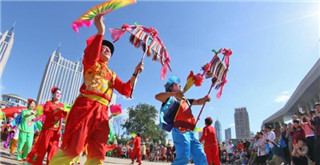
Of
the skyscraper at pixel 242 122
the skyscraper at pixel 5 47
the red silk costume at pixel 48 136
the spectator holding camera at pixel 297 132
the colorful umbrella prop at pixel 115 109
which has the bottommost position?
the red silk costume at pixel 48 136

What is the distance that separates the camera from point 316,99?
18.0 metres

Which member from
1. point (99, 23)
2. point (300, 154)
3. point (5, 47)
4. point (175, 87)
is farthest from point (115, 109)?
point (5, 47)

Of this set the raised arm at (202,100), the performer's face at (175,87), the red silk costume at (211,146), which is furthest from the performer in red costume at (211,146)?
the performer's face at (175,87)

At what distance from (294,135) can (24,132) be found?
9.21m

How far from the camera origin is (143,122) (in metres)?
47.4

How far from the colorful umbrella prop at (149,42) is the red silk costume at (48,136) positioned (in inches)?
93.4

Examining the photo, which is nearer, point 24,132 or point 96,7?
point 96,7

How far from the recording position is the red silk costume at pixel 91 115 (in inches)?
89.5

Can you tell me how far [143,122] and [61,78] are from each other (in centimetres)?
2204

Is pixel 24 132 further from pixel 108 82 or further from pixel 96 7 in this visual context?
pixel 96 7

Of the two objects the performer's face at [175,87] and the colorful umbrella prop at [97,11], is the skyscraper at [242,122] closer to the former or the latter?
the performer's face at [175,87]

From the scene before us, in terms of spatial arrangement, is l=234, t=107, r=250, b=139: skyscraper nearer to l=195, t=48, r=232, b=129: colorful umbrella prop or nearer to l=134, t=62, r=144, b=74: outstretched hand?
l=195, t=48, r=232, b=129: colorful umbrella prop

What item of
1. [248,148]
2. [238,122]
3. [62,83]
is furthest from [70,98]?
[238,122]

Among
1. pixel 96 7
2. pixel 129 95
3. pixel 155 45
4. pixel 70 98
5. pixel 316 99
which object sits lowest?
pixel 129 95
